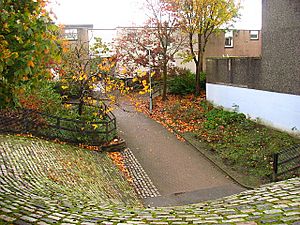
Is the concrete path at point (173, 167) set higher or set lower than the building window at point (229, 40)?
lower

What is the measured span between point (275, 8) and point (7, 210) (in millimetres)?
14256

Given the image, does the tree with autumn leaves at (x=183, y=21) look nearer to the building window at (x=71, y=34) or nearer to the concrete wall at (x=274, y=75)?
the concrete wall at (x=274, y=75)

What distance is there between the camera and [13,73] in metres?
5.23

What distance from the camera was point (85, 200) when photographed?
7.50 m

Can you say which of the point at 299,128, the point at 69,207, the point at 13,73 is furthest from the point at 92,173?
the point at 299,128

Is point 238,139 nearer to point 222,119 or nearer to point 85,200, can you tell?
point 222,119

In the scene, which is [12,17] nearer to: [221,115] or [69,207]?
[69,207]

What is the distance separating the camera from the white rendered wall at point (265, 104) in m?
14.6

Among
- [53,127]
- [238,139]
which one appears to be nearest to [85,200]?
[53,127]

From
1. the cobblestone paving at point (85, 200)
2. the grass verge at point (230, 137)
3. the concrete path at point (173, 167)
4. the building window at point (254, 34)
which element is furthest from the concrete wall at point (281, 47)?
the building window at point (254, 34)

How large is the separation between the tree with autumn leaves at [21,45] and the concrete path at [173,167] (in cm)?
614

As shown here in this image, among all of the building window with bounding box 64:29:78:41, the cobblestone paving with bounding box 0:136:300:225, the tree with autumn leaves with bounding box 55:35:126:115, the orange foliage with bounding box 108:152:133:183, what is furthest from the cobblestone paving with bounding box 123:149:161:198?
the building window with bounding box 64:29:78:41

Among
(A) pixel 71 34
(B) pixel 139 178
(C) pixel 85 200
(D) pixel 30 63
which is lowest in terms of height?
(B) pixel 139 178

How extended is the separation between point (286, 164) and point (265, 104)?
5336mm
